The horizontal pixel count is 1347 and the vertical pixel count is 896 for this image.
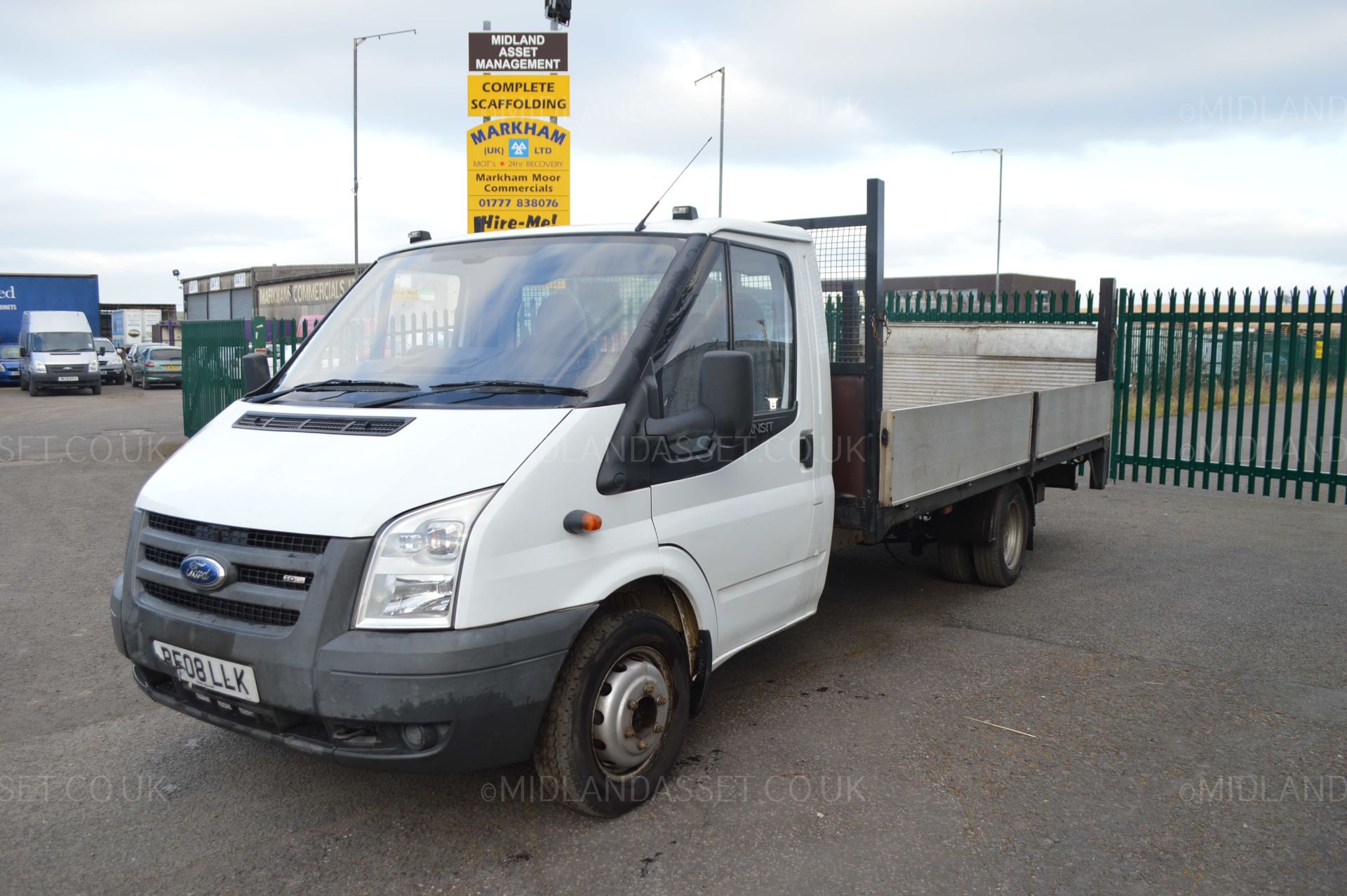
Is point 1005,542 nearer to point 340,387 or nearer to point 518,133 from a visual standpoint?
point 340,387

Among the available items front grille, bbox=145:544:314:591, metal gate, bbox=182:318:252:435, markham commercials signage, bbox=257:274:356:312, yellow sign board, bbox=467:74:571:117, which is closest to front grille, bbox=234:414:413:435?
front grille, bbox=145:544:314:591

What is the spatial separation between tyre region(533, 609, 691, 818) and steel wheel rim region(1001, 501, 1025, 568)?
3941 mm

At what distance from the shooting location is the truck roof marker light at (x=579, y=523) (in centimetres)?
344

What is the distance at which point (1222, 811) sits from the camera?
3.86m

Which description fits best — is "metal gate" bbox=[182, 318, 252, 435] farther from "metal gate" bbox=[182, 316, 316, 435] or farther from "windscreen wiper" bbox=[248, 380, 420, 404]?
"windscreen wiper" bbox=[248, 380, 420, 404]

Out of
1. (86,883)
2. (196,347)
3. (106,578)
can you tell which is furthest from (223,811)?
(196,347)

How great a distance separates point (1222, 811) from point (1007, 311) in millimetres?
8793

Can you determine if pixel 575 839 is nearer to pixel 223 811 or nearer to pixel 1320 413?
pixel 223 811

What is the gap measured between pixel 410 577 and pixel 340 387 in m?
1.30

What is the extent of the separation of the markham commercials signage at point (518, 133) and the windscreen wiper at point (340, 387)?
7.85 meters

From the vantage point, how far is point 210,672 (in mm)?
3371

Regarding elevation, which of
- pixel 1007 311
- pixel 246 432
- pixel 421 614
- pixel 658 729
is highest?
pixel 1007 311

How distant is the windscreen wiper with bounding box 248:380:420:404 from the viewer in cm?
397

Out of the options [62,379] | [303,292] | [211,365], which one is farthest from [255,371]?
[303,292]
